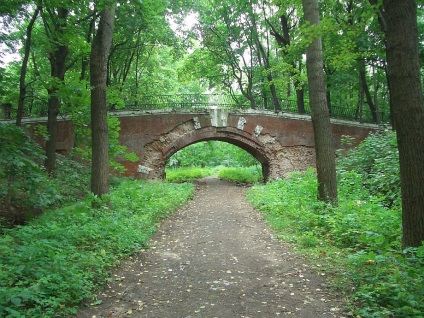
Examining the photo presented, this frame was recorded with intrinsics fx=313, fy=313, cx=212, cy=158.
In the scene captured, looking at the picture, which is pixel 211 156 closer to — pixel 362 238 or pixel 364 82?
pixel 364 82

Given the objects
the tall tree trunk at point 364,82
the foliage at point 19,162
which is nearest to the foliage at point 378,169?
the tall tree trunk at point 364,82

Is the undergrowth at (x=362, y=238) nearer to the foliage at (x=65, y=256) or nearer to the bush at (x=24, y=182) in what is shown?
the foliage at (x=65, y=256)

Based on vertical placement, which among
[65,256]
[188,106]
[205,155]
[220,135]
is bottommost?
[65,256]

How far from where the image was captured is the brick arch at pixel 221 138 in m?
15.6

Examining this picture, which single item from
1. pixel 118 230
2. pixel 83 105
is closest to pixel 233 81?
pixel 83 105

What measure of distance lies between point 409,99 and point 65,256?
4.55 metres

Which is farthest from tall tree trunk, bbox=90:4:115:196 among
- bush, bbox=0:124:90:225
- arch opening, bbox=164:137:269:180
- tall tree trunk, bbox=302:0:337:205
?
arch opening, bbox=164:137:269:180

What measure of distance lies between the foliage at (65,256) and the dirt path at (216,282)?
256 millimetres

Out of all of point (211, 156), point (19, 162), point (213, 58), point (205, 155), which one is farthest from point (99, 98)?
point (211, 156)

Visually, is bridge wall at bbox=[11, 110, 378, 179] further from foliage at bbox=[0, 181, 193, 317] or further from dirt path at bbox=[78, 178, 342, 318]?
dirt path at bbox=[78, 178, 342, 318]

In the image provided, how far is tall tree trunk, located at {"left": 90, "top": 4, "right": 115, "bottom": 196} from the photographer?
281 inches

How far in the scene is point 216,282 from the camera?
13.8 feet

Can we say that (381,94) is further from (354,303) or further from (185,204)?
(354,303)

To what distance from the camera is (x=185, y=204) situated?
35.6 ft
